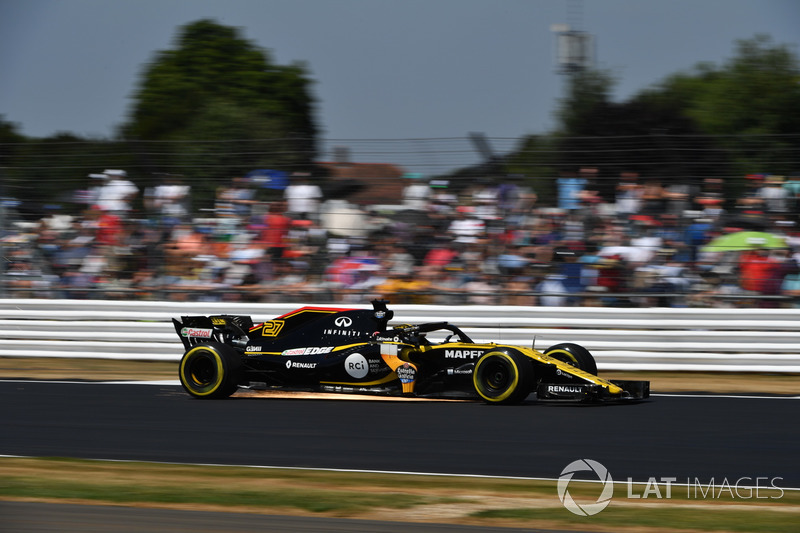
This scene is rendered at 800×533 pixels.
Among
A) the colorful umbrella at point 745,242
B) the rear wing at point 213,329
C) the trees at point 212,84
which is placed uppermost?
the trees at point 212,84

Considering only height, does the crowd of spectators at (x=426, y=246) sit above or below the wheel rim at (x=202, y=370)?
above

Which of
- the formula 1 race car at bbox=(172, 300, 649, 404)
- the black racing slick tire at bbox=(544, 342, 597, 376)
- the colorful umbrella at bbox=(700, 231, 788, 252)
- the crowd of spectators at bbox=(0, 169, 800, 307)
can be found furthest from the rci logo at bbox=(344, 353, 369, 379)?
the colorful umbrella at bbox=(700, 231, 788, 252)

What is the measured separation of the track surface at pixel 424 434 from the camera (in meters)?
6.03

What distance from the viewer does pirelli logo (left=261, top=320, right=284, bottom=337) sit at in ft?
30.3

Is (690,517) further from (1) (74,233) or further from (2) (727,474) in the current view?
(1) (74,233)

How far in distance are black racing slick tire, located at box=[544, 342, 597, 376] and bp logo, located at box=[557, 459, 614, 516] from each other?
284 cm

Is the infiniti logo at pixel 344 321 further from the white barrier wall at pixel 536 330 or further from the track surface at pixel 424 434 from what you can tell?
the white barrier wall at pixel 536 330

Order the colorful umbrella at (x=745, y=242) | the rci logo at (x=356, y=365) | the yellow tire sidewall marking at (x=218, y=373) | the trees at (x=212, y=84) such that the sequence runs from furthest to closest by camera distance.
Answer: the trees at (x=212, y=84)
the colorful umbrella at (x=745, y=242)
the yellow tire sidewall marking at (x=218, y=373)
the rci logo at (x=356, y=365)

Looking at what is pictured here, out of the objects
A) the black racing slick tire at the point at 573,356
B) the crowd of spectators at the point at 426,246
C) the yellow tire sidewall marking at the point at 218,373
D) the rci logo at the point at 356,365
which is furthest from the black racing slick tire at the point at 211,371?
the crowd of spectators at the point at 426,246

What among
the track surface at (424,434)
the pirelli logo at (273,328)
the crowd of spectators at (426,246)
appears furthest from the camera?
the crowd of spectators at (426,246)

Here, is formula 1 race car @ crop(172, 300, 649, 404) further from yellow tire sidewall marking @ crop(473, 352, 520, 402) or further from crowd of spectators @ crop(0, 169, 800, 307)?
crowd of spectators @ crop(0, 169, 800, 307)

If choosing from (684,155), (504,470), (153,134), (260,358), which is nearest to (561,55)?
(153,134)

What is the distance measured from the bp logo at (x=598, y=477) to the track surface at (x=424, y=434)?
0.23 feet

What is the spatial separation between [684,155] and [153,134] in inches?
1462
